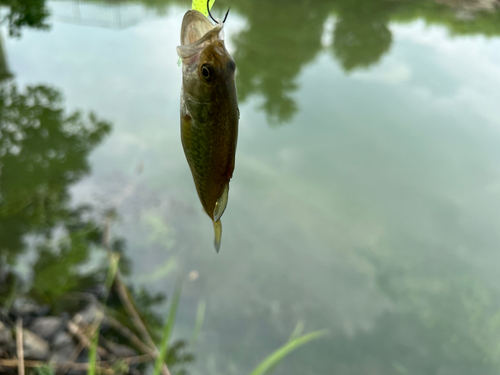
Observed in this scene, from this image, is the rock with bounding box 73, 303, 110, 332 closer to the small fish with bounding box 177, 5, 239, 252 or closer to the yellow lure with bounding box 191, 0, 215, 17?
the small fish with bounding box 177, 5, 239, 252

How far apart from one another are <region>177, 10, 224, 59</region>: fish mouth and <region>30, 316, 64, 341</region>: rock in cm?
245

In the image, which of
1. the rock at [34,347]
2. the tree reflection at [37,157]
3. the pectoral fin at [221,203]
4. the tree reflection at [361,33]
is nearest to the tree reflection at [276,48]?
the tree reflection at [361,33]

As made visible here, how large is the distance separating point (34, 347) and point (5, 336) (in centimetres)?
Result: 19

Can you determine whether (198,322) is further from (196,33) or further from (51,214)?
(196,33)

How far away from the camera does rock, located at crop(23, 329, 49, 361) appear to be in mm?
2064

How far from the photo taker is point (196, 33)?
585mm

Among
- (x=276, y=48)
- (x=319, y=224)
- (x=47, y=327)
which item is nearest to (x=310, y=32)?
(x=276, y=48)

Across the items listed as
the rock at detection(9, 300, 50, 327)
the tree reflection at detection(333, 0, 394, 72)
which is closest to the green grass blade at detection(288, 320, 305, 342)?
the rock at detection(9, 300, 50, 327)

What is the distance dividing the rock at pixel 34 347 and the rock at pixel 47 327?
6cm

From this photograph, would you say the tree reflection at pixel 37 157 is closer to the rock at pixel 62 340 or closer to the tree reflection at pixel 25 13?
the rock at pixel 62 340

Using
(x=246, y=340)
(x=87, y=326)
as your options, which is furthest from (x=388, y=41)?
(x=87, y=326)

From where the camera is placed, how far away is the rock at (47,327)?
2283 mm

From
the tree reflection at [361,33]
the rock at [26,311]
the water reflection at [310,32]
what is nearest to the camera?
the rock at [26,311]

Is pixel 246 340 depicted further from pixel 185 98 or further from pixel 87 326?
pixel 185 98
